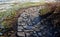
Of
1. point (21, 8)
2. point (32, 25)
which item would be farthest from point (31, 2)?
point (32, 25)

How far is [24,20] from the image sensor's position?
1.63m

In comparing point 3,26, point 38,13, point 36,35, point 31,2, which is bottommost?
point 36,35

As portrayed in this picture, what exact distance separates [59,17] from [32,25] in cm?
30

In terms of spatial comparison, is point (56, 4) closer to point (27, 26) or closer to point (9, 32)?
point (27, 26)

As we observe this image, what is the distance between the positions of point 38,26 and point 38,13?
143mm

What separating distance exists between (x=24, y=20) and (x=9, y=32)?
21cm

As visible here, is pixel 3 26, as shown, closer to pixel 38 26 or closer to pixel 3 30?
pixel 3 30

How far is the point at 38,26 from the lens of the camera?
162 centimetres

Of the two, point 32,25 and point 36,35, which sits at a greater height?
point 32,25

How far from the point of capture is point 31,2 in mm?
1660

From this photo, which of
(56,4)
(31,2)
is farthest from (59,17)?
(31,2)

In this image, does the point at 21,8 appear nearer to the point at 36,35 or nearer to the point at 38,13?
the point at 38,13

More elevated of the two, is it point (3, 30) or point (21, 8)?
point (21, 8)

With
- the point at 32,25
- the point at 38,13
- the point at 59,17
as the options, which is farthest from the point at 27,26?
the point at 59,17
